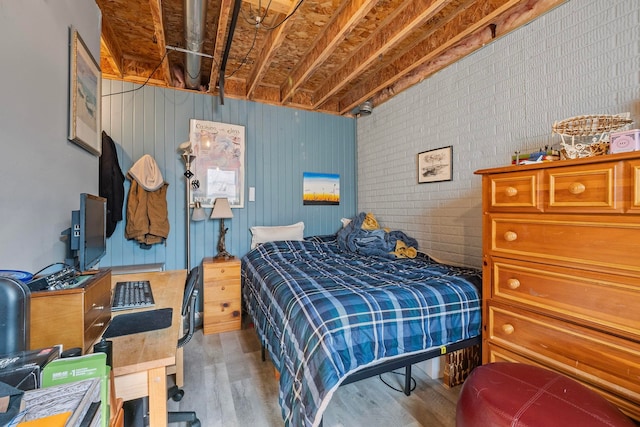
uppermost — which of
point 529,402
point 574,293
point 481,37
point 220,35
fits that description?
point 481,37

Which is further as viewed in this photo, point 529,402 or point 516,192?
point 516,192

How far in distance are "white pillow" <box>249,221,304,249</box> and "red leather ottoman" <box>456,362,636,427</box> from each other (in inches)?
97.4

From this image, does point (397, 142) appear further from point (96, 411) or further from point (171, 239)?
point (96, 411)

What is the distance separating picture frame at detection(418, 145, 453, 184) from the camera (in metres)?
2.63

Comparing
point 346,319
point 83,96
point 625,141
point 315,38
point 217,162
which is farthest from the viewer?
point 217,162

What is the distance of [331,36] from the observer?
2.30 metres

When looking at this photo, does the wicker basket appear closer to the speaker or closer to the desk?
A: the desk

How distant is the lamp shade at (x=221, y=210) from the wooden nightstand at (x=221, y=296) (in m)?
0.49

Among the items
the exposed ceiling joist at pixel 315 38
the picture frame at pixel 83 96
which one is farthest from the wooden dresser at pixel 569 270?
the picture frame at pixel 83 96

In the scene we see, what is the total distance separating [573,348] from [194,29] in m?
3.08

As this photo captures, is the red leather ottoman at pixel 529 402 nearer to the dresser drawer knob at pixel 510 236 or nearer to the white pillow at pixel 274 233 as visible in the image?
the dresser drawer knob at pixel 510 236

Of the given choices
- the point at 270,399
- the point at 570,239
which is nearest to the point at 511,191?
the point at 570,239

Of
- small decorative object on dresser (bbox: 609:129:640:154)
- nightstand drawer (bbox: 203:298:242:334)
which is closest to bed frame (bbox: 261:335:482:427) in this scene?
small decorative object on dresser (bbox: 609:129:640:154)

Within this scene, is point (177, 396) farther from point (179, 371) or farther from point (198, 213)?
point (198, 213)
